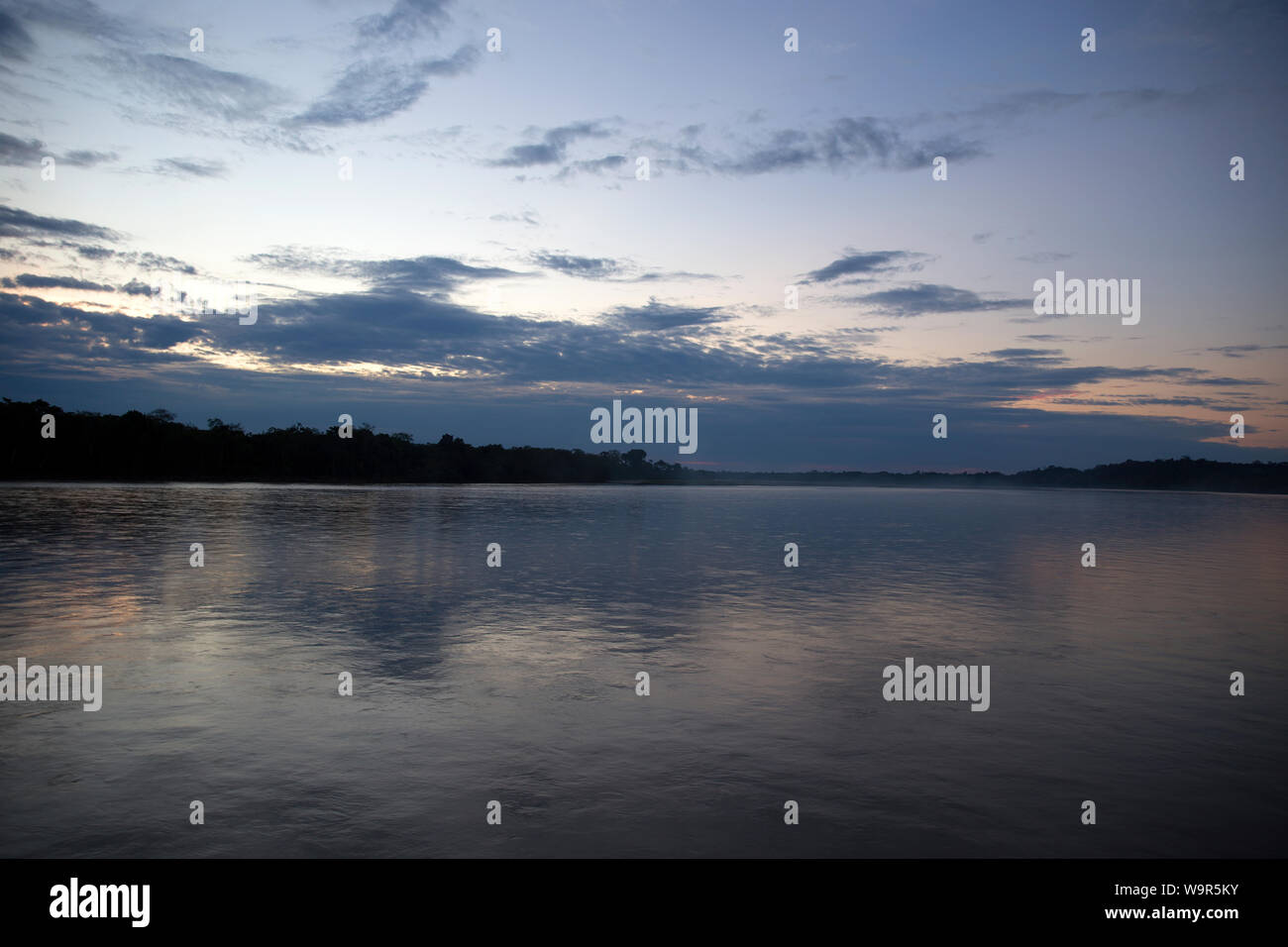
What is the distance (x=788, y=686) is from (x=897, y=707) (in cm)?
182

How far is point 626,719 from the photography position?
11.0 meters

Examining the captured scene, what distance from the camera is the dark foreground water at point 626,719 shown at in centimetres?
755

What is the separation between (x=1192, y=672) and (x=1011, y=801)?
348 inches

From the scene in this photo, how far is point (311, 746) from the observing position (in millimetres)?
9594

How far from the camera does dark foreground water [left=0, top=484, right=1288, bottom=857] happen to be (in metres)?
7.55

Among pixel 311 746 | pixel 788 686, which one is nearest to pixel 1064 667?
pixel 788 686

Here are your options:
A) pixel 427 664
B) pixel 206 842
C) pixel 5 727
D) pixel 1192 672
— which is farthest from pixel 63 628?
pixel 1192 672

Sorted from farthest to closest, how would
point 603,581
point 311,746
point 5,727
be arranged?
1. point 603,581
2. point 5,727
3. point 311,746

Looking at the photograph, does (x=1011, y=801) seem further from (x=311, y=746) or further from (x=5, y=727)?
(x=5, y=727)
